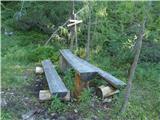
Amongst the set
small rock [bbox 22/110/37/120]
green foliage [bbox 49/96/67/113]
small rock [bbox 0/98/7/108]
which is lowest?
small rock [bbox 22/110/37/120]

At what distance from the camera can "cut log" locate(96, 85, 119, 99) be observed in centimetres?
531

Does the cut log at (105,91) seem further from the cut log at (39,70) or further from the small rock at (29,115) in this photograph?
the cut log at (39,70)

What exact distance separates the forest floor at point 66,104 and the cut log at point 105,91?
0.13 metres

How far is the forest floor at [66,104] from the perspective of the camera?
16.0 feet

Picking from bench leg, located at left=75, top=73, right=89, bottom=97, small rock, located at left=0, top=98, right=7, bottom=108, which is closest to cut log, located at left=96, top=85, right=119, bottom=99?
bench leg, located at left=75, top=73, right=89, bottom=97

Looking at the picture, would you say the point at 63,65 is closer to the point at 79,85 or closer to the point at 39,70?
the point at 39,70

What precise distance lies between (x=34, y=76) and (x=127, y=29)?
3491 mm

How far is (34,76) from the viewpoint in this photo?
6715 millimetres

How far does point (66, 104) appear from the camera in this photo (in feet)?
16.5

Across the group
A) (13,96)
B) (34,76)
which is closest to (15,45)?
(34,76)

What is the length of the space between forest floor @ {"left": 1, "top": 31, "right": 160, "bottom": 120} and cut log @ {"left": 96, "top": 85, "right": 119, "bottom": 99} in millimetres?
130

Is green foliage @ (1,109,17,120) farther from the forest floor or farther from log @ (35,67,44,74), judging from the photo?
log @ (35,67,44,74)

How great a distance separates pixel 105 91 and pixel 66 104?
2.60ft

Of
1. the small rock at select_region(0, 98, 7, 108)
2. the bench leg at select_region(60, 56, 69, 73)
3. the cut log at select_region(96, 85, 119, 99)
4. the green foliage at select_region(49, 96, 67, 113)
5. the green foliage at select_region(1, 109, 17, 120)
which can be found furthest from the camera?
the bench leg at select_region(60, 56, 69, 73)
